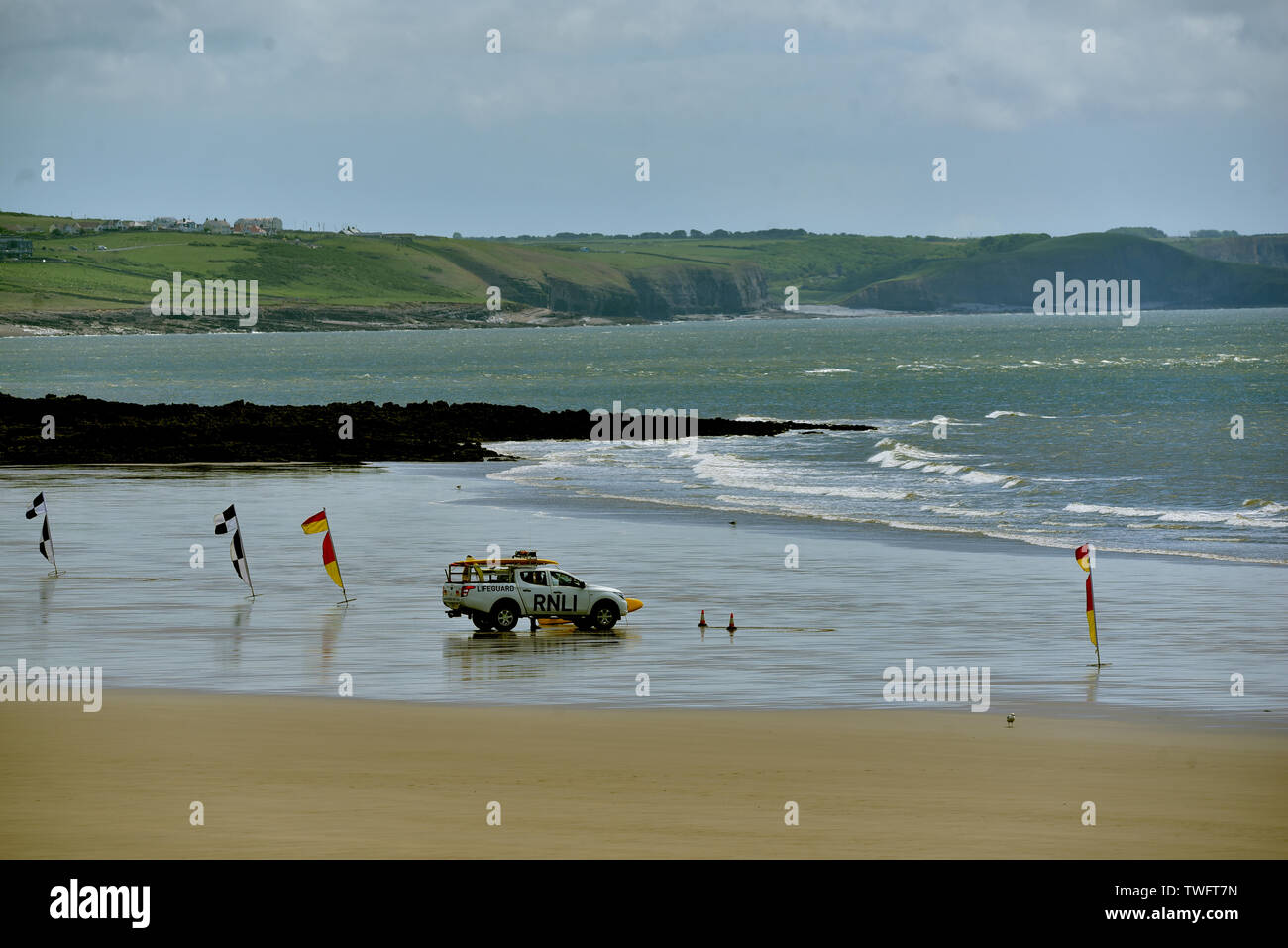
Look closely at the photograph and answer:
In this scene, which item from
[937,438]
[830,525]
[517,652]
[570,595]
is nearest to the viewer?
[517,652]

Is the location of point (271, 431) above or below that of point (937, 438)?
above

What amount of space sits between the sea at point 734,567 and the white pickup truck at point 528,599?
0.49 meters

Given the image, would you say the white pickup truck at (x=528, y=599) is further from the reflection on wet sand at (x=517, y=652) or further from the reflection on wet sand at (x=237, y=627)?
the reflection on wet sand at (x=237, y=627)

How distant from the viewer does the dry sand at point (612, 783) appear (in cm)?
1297

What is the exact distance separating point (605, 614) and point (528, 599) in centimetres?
137

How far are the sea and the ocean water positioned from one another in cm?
34

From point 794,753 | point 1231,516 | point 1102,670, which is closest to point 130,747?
point 794,753

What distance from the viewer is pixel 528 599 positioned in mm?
26344

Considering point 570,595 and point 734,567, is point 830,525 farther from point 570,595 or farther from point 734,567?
point 570,595

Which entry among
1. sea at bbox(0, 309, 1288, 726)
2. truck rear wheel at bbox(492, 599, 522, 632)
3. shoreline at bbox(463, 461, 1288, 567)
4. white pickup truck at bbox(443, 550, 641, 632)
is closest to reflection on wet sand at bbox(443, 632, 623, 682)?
sea at bbox(0, 309, 1288, 726)

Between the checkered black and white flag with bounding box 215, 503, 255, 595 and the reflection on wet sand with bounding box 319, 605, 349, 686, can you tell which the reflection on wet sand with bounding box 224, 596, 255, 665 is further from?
the reflection on wet sand with bounding box 319, 605, 349, 686

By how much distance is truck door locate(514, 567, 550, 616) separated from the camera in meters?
26.3

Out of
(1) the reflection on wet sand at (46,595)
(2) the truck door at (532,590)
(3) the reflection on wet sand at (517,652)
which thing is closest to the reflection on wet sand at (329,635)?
(3) the reflection on wet sand at (517,652)

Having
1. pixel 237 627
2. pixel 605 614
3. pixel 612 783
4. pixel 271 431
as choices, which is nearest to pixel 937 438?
pixel 271 431
